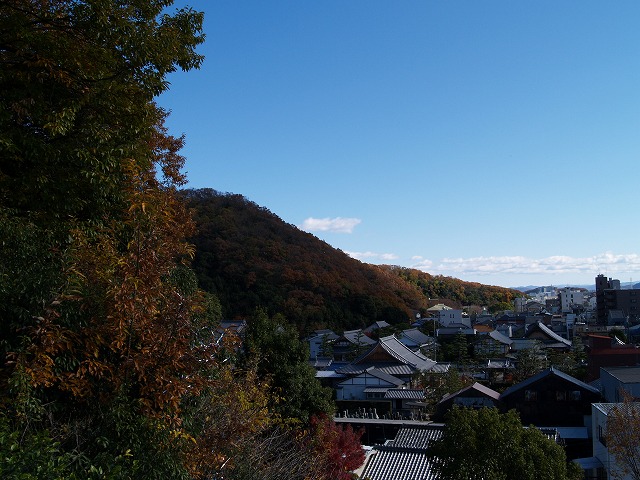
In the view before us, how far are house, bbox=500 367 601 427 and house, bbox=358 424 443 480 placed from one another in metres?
4.53

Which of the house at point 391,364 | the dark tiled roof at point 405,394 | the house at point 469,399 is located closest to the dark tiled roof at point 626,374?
the house at point 469,399

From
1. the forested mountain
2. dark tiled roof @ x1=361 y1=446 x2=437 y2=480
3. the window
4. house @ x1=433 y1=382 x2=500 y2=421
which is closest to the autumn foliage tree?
dark tiled roof @ x1=361 y1=446 x2=437 y2=480

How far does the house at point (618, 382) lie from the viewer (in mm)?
16609

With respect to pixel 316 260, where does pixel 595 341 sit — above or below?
below

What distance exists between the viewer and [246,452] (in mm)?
5312

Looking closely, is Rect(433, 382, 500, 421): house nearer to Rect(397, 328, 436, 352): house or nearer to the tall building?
Rect(397, 328, 436, 352): house

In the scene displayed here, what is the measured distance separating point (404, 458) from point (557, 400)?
715 cm

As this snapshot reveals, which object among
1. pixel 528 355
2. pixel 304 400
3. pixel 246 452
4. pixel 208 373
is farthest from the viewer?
pixel 528 355

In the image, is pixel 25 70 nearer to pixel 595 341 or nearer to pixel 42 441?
pixel 42 441

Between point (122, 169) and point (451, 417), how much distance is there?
24.1 feet

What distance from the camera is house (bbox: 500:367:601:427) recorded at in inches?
740

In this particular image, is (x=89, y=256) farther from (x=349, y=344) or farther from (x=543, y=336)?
(x=543, y=336)

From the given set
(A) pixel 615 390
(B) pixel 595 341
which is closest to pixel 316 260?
(B) pixel 595 341

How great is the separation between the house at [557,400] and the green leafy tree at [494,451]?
9.89 metres
